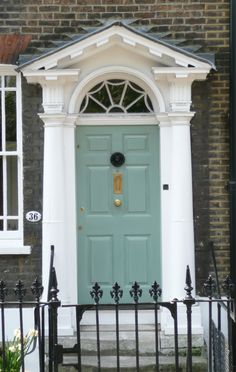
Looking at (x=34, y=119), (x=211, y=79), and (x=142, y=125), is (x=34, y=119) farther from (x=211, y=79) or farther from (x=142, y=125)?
(x=211, y=79)

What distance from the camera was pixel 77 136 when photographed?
27.3 feet

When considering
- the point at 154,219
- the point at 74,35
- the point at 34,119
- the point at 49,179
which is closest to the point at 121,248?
the point at 154,219

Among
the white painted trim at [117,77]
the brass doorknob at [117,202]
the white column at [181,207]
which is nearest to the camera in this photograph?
the white column at [181,207]

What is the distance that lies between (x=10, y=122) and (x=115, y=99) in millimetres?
1289

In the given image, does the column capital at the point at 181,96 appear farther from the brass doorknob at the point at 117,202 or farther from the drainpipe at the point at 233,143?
the brass doorknob at the point at 117,202

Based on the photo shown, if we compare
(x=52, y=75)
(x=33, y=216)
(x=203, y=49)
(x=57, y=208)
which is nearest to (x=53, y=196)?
(x=57, y=208)

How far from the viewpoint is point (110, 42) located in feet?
26.0

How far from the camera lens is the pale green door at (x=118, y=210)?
8.31 m

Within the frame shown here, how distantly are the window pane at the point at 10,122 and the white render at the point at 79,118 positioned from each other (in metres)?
0.50

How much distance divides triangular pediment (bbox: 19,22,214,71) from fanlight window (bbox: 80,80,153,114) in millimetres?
583

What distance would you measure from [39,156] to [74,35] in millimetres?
1467

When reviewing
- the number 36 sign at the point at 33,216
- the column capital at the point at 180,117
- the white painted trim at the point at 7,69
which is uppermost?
the white painted trim at the point at 7,69

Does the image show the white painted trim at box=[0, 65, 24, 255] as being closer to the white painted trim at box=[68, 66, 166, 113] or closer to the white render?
the white render

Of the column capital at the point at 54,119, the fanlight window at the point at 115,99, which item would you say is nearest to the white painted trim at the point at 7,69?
the column capital at the point at 54,119
